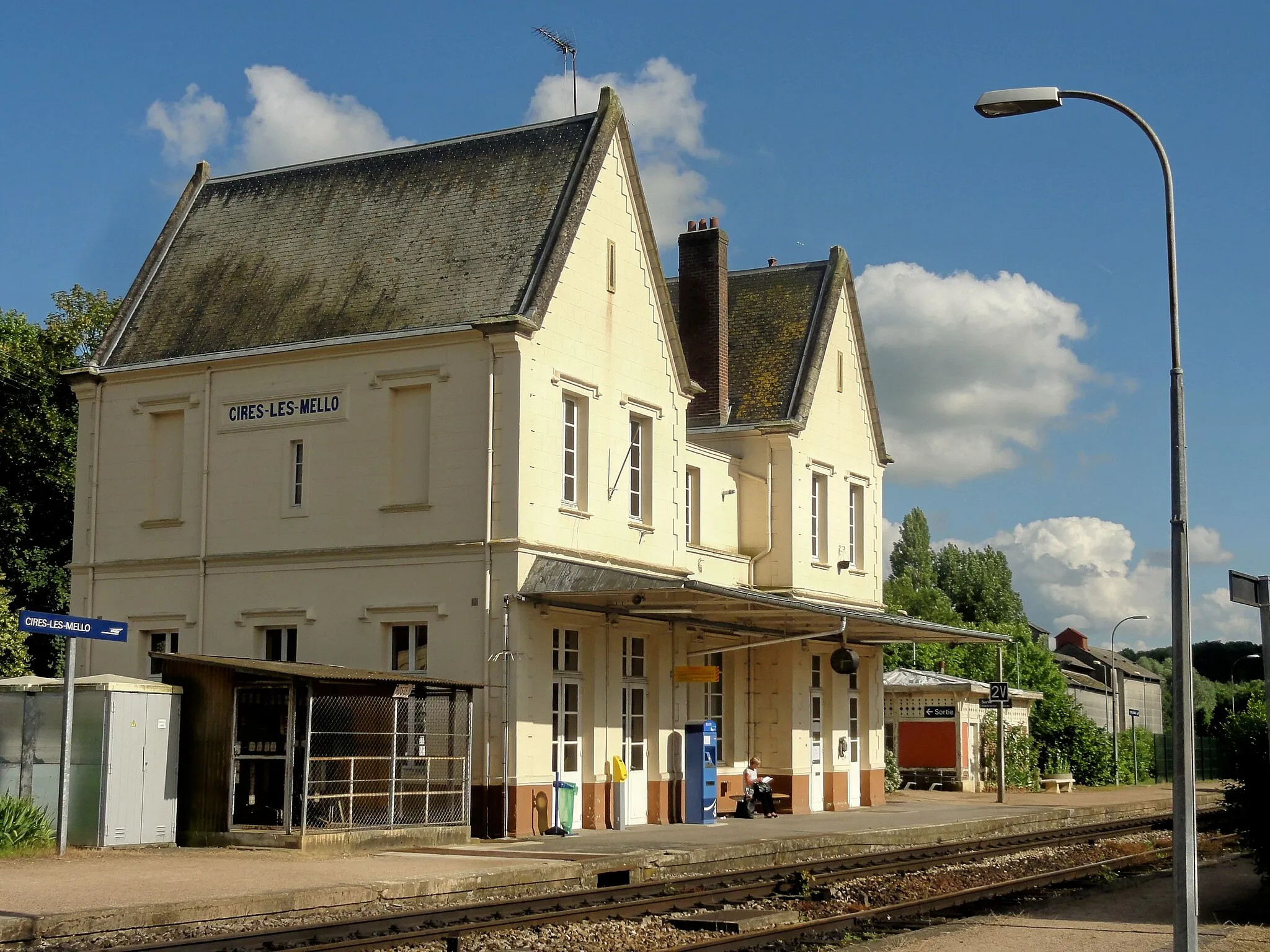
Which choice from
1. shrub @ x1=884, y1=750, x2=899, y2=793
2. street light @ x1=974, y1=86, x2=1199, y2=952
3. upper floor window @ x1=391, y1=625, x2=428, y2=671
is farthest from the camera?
shrub @ x1=884, y1=750, x2=899, y2=793

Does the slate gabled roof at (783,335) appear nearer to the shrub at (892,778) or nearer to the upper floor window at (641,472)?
the upper floor window at (641,472)

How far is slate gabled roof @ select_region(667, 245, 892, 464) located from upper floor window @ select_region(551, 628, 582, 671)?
9.16 metres

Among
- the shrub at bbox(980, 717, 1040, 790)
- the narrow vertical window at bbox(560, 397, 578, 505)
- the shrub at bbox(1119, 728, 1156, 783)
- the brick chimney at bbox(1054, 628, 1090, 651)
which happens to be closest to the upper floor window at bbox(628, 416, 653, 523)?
the narrow vertical window at bbox(560, 397, 578, 505)

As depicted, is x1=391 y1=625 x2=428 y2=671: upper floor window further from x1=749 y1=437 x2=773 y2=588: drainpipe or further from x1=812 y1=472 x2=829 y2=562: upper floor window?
x1=812 y1=472 x2=829 y2=562: upper floor window

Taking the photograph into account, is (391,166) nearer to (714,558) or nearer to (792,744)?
(714,558)

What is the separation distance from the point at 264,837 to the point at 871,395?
20617mm

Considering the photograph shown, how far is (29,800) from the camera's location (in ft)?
63.8

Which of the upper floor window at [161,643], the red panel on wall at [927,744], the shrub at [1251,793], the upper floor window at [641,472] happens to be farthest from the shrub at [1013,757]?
the shrub at [1251,793]

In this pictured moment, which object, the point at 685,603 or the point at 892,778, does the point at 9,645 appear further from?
the point at 892,778

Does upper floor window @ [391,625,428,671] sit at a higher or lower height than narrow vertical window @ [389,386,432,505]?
lower

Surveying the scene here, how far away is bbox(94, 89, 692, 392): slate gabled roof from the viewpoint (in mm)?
25078

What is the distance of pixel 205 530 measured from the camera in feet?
85.4

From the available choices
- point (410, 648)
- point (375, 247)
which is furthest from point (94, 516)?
point (410, 648)

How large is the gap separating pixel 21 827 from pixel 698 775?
39.3 feet
